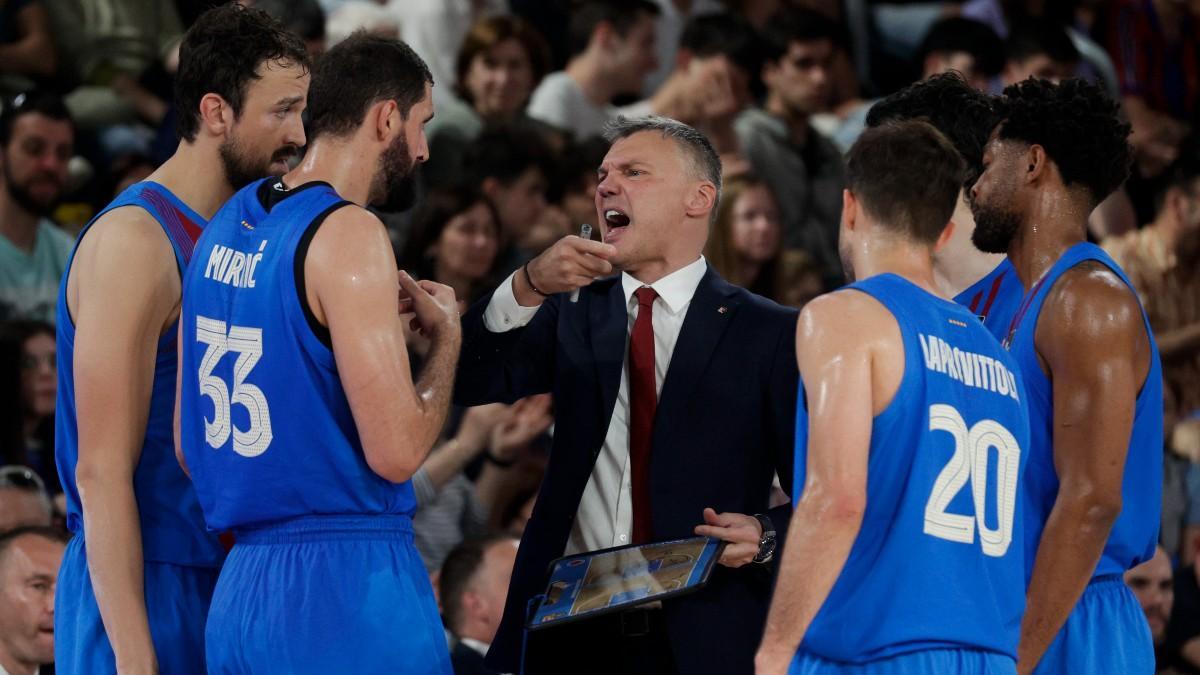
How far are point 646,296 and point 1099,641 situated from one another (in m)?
1.57

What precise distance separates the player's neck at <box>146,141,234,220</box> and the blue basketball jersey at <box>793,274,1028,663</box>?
175 centimetres

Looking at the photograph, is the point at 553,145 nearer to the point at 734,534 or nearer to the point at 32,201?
the point at 32,201

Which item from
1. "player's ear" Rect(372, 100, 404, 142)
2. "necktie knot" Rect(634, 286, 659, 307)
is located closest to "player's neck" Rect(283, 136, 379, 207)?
"player's ear" Rect(372, 100, 404, 142)

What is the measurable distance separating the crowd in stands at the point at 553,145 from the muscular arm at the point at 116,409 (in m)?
2.19

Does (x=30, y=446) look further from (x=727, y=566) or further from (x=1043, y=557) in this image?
(x=1043, y=557)

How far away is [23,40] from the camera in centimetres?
954

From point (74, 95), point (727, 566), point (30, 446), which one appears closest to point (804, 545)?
point (727, 566)

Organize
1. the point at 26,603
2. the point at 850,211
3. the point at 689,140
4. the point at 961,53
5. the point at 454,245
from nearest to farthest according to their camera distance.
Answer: the point at 850,211 < the point at 689,140 < the point at 26,603 < the point at 454,245 < the point at 961,53

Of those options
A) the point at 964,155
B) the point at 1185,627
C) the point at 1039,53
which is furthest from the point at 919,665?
the point at 1039,53

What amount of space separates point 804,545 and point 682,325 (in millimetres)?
1190

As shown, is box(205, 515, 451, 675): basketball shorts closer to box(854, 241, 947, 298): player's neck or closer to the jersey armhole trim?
the jersey armhole trim

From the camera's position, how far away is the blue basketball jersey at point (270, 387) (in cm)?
392

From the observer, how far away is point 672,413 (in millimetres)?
4578

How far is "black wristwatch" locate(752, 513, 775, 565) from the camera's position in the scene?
4.38 m
